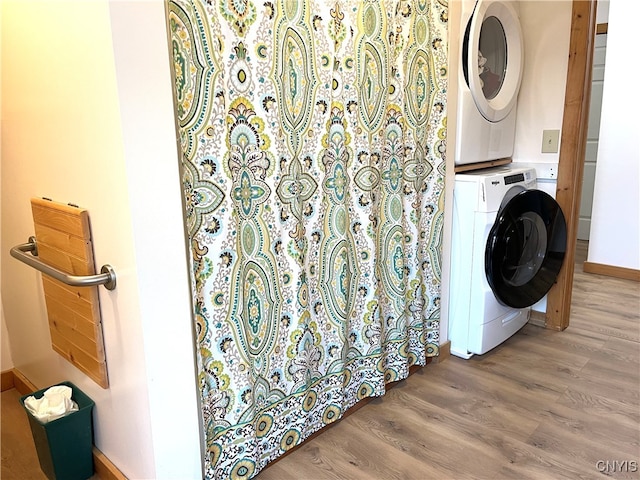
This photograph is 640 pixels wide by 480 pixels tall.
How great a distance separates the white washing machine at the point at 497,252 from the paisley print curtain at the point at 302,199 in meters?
0.21

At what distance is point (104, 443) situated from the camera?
4.88ft

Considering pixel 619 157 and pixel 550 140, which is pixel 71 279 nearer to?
pixel 550 140

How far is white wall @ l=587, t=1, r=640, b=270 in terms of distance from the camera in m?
3.26

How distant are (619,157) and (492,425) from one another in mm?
2610

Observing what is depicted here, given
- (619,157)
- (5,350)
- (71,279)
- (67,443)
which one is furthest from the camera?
(619,157)

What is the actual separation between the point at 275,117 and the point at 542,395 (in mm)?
1621

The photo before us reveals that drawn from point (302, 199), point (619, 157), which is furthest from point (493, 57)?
point (619, 157)

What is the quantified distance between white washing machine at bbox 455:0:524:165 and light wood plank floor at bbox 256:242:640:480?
103 centimetres

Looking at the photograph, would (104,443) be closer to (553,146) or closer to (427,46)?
(427,46)

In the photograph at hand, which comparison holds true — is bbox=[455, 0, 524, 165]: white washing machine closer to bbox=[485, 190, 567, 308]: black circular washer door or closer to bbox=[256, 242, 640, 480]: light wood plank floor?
bbox=[485, 190, 567, 308]: black circular washer door

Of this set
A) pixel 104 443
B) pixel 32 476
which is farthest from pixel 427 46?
pixel 32 476

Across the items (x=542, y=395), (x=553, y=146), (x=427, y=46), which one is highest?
(x=427, y=46)

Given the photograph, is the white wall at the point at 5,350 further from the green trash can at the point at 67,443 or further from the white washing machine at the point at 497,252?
the white washing machine at the point at 497,252

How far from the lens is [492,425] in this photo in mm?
1774
